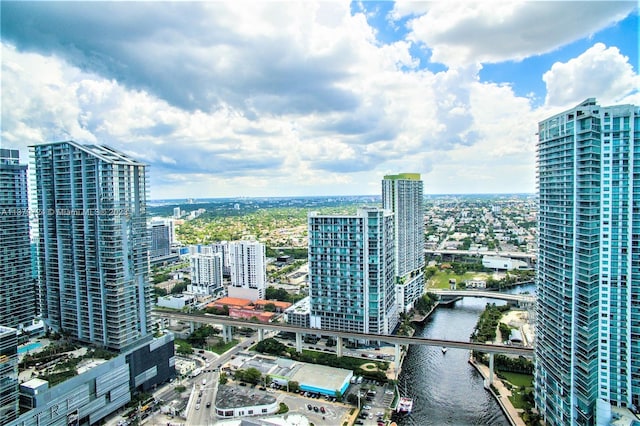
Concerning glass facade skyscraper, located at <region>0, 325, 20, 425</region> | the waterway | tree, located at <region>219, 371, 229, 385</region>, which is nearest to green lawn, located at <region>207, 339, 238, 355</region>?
tree, located at <region>219, 371, 229, 385</region>

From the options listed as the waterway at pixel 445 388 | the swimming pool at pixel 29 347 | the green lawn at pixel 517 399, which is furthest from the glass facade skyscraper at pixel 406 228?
the swimming pool at pixel 29 347

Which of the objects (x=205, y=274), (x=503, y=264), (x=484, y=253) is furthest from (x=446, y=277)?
(x=205, y=274)

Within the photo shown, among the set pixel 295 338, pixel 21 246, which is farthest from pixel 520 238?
pixel 21 246

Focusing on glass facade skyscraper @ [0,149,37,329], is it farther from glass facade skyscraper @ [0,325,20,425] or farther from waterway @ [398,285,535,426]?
waterway @ [398,285,535,426]

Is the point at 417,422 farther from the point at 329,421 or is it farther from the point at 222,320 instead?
the point at 222,320

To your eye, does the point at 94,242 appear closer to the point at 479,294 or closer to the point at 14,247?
the point at 14,247
